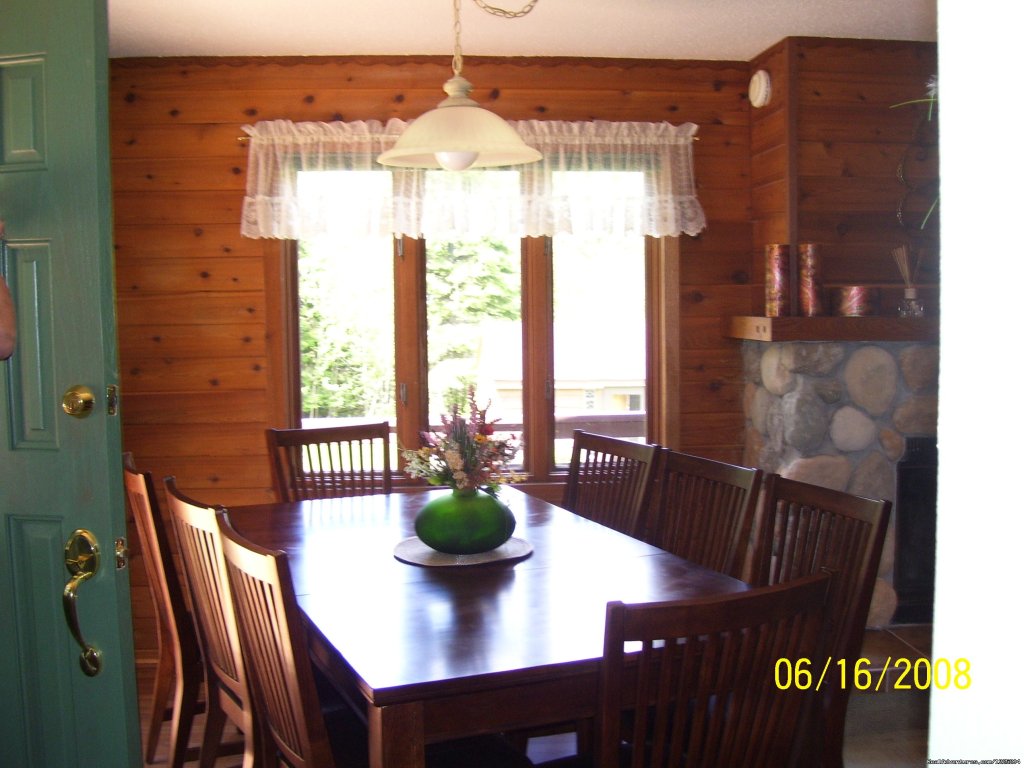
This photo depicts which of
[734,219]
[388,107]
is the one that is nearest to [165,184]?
[388,107]

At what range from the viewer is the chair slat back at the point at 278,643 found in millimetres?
1609

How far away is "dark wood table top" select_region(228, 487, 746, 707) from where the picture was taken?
1.63m

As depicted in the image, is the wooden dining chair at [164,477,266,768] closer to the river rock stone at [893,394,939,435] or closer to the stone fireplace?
the stone fireplace

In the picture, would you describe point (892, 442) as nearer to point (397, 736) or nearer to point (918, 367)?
point (918, 367)

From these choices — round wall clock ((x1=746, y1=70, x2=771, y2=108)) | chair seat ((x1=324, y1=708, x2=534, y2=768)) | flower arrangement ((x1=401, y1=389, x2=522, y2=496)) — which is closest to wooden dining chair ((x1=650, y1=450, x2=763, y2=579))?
flower arrangement ((x1=401, y1=389, x2=522, y2=496))

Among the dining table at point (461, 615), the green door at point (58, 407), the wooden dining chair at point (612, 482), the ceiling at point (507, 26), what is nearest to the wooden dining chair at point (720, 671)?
the dining table at point (461, 615)

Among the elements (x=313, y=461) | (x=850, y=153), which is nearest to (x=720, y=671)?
(x=313, y=461)

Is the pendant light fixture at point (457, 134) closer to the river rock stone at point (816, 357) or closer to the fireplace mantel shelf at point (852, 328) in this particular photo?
the fireplace mantel shelf at point (852, 328)

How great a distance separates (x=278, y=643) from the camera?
1676mm

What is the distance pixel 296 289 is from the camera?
3988 millimetres

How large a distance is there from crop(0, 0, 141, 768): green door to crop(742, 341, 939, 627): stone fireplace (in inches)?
106

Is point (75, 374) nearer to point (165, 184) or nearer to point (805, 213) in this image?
point (165, 184)

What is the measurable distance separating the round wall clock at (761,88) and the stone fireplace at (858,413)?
960mm

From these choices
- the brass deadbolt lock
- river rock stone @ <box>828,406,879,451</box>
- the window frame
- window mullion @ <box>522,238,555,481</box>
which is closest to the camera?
the brass deadbolt lock
